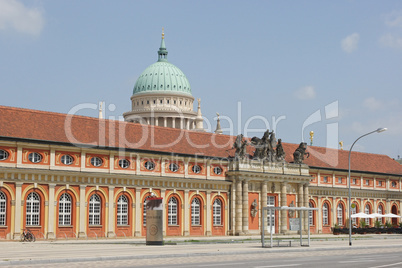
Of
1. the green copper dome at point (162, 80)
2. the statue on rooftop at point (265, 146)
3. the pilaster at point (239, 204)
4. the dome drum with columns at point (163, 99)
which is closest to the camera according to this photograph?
the pilaster at point (239, 204)

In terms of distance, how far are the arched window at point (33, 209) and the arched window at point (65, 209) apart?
2.28 m

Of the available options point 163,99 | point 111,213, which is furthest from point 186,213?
point 163,99

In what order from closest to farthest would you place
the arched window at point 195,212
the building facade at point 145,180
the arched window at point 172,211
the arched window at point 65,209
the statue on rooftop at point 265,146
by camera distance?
the building facade at point 145,180, the arched window at point 65,209, the arched window at point 172,211, the arched window at point 195,212, the statue on rooftop at point 265,146

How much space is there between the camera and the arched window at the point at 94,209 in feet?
198

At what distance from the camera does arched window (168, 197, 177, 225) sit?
66.1 meters

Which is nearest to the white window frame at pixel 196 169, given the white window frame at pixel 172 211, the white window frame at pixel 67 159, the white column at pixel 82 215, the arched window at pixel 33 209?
the white window frame at pixel 172 211

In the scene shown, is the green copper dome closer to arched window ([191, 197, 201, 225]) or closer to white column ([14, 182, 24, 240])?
arched window ([191, 197, 201, 225])

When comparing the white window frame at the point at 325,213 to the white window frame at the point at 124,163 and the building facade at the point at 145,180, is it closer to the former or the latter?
the building facade at the point at 145,180

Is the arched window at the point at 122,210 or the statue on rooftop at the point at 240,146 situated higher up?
the statue on rooftop at the point at 240,146

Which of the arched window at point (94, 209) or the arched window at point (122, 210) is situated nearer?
the arched window at point (94, 209)

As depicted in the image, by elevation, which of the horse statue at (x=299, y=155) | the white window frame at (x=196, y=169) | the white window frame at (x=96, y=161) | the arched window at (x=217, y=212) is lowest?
the arched window at (x=217, y=212)

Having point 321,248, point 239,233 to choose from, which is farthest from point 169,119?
point 321,248

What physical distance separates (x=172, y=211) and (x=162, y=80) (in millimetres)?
65461

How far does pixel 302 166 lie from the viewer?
78000 mm
